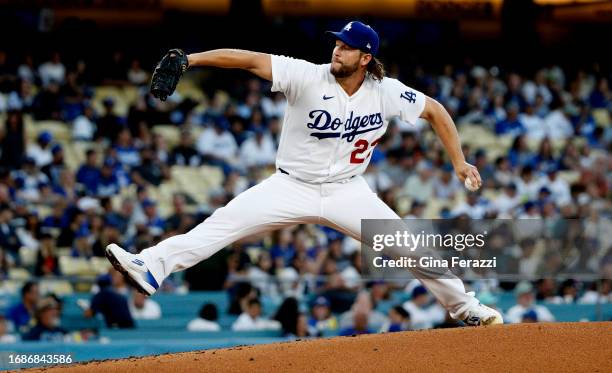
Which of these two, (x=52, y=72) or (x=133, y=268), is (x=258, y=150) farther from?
(x=133, y=268)

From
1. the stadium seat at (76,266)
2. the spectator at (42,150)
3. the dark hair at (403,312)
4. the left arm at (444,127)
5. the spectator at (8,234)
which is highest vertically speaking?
the spectator at (42,150)

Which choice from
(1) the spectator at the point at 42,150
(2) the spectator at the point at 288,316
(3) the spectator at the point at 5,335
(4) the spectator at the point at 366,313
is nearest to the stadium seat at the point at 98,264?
(3) the spectator at the point at 5,335

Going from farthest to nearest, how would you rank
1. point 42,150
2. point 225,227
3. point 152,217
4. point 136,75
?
point 136,75
point 42,150
point 152,217
point 225,227

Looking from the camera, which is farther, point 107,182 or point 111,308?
point 107,182

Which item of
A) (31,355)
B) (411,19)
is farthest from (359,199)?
(411,19)

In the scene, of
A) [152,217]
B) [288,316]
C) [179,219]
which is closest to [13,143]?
[152,217]

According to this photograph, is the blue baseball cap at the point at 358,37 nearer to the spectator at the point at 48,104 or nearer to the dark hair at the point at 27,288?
the dark hair at the point at 27,288

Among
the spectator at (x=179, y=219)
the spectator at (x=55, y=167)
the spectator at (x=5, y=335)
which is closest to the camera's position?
the spectator at (x=5, y=335)
